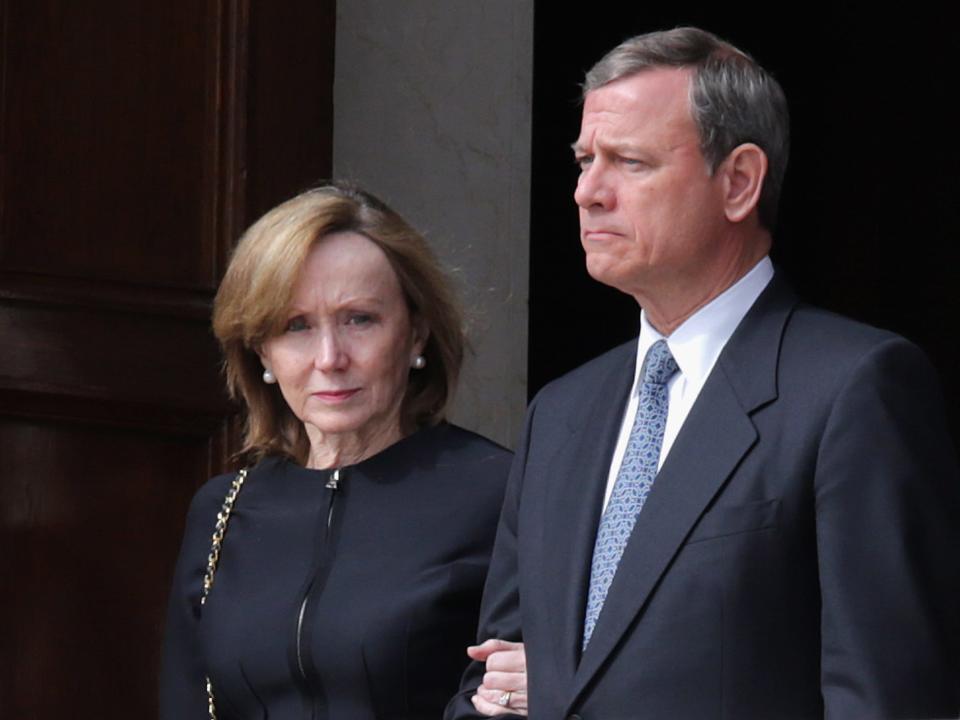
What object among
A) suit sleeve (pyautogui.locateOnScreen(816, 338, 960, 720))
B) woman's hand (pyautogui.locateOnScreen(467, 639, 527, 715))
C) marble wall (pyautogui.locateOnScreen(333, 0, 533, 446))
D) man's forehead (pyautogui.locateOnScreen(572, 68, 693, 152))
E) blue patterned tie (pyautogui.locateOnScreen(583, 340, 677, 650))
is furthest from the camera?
marble wall (pyautogui.locateOnScreen(333, 0, 533, 446))

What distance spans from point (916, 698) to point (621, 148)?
889 mm

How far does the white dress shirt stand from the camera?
10.3 ft

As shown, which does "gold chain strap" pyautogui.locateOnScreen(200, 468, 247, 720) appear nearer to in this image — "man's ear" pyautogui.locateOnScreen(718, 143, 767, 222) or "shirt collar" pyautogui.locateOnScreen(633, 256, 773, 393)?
"shirt collar" pyautogui.locateOnScreen(633, 256, 773, 393)

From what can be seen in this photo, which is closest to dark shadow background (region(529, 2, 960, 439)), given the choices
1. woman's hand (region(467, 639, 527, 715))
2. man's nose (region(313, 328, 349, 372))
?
man's nose (region(313, 328, 349, 372))

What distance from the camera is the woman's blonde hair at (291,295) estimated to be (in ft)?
13.2

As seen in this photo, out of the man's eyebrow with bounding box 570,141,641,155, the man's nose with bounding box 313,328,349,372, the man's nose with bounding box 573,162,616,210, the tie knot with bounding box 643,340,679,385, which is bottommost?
the man's nose with bounding box 313,328,349,372

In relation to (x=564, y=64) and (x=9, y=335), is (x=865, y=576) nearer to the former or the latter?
(x=9, y=335)

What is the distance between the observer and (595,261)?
318 cm

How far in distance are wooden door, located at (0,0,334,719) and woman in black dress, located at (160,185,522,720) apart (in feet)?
1.42

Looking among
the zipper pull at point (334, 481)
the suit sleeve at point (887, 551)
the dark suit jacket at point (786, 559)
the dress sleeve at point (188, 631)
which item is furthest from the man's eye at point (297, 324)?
the suit sleeve at point (887, 551)

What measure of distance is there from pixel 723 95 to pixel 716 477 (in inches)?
22.7

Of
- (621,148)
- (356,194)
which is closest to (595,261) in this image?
(621,148)

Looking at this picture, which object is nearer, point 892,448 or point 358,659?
point 892,448

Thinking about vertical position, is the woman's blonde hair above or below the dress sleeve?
above
